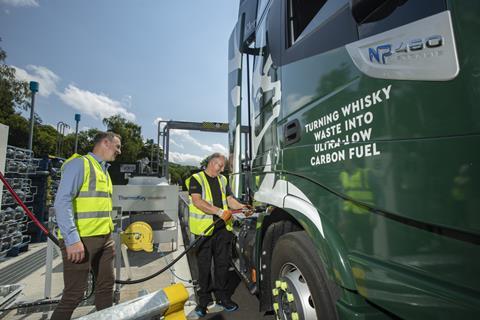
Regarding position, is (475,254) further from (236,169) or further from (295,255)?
(236,169)

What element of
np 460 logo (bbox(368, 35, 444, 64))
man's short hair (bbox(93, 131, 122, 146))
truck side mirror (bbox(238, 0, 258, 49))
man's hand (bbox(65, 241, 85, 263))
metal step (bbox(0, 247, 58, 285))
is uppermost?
truck side mirror (bbox(238, 0, 258, 49))

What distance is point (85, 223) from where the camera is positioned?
2314 millimetres

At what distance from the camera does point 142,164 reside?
13.0m

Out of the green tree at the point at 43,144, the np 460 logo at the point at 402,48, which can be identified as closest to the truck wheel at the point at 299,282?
the np 460 logo at the point at 402,48

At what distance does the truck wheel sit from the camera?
4.87 feet

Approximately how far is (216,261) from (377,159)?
2471 millimetres

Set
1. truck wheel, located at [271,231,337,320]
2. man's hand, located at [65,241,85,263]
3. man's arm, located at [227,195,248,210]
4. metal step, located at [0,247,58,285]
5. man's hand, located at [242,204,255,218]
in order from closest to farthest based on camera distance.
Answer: truck wheel, located at [271,231,337,320] < man's hand, located at [65,241,85,263] < man's hand, located at [242,204,255,218] < man's arm, located at [227,195,248,210] < metal step, located at [0,247,58,285]

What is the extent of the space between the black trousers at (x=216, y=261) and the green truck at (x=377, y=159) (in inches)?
46.7

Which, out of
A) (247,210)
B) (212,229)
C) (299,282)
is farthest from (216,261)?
(299,282)

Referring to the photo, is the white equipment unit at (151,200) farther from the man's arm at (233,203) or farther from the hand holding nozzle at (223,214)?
the hand holding nozzle at (223,214)

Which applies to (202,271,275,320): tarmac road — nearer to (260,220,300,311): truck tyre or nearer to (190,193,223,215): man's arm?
(260,220,300,311): truck tyre

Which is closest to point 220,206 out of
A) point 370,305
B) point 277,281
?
point 277,281

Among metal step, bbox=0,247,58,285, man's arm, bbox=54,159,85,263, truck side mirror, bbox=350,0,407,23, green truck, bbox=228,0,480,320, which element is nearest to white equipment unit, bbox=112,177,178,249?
metal step, bbox=0,247,58,285

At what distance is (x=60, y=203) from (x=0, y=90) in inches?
851
